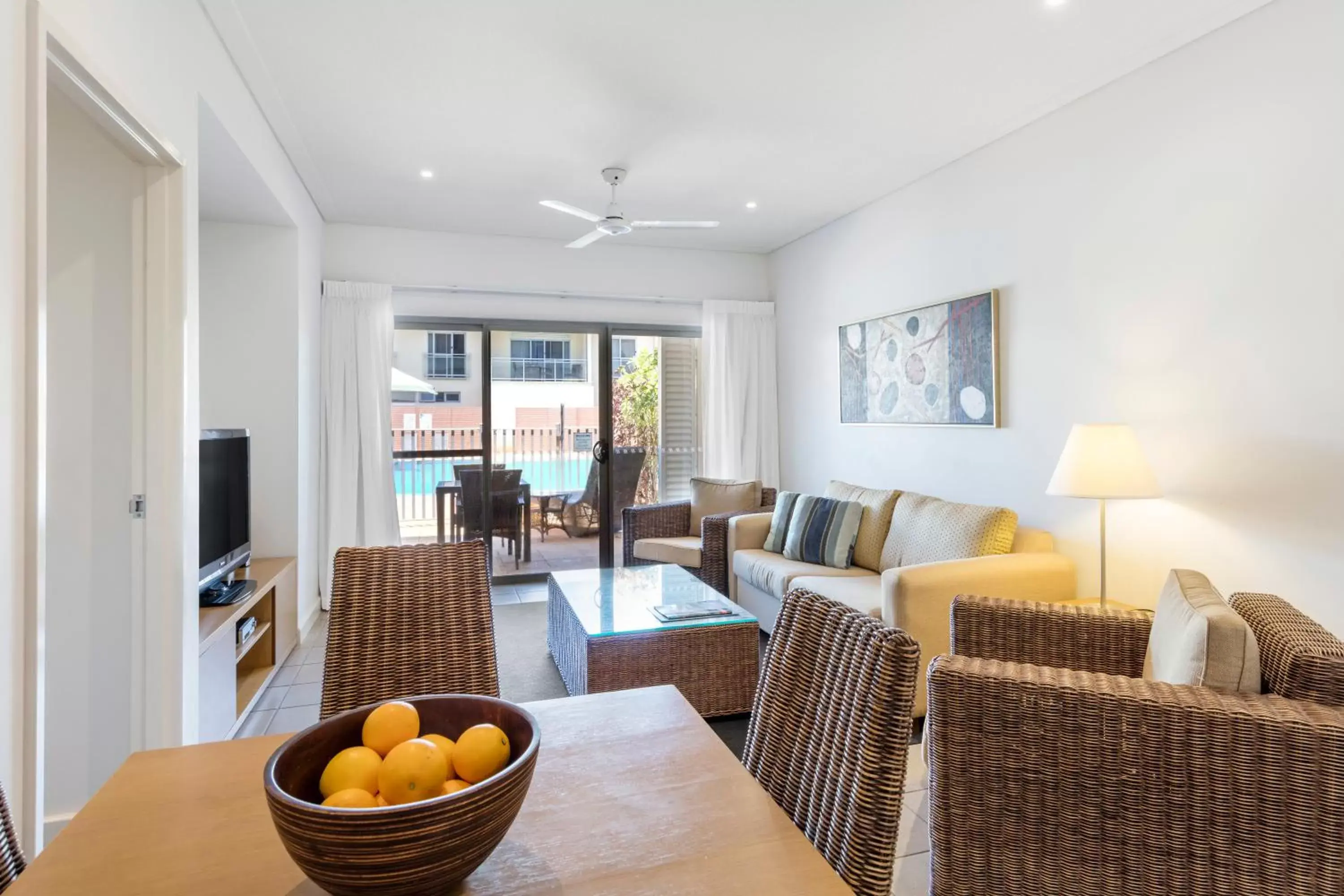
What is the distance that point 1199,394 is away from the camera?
2.58 meters

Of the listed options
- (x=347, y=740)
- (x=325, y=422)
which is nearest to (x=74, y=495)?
(x=347, y=740)

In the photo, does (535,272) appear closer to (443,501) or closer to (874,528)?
(443,501)

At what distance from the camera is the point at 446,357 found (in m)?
5.27

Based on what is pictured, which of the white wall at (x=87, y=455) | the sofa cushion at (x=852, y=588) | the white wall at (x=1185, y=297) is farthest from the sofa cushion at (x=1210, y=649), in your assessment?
the white wall at (x=87, y=455)

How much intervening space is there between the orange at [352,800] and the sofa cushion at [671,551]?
3751 millimetres

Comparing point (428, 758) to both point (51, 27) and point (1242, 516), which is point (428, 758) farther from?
point (1242, 516)

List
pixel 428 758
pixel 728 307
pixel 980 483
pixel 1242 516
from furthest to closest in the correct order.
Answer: pixel 728 307
pixel 980 483
pixel 1242 516
pixel 428 758

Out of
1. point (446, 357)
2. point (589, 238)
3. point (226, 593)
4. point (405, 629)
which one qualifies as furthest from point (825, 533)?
point (446, 357)

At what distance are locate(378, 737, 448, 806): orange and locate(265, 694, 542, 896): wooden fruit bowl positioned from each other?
0.04m

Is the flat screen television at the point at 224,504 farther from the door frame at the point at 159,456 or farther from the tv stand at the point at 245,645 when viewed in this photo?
the door frame at the point at 159,456

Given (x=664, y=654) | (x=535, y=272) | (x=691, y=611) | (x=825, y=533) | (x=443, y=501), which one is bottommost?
(x=664, y=654)

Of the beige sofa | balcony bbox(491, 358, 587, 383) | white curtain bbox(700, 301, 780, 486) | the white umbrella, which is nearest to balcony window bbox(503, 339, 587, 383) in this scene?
balcony bbox(491, 358, 587, 383)

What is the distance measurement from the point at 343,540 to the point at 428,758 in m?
4.50

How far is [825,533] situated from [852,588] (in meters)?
0.59
